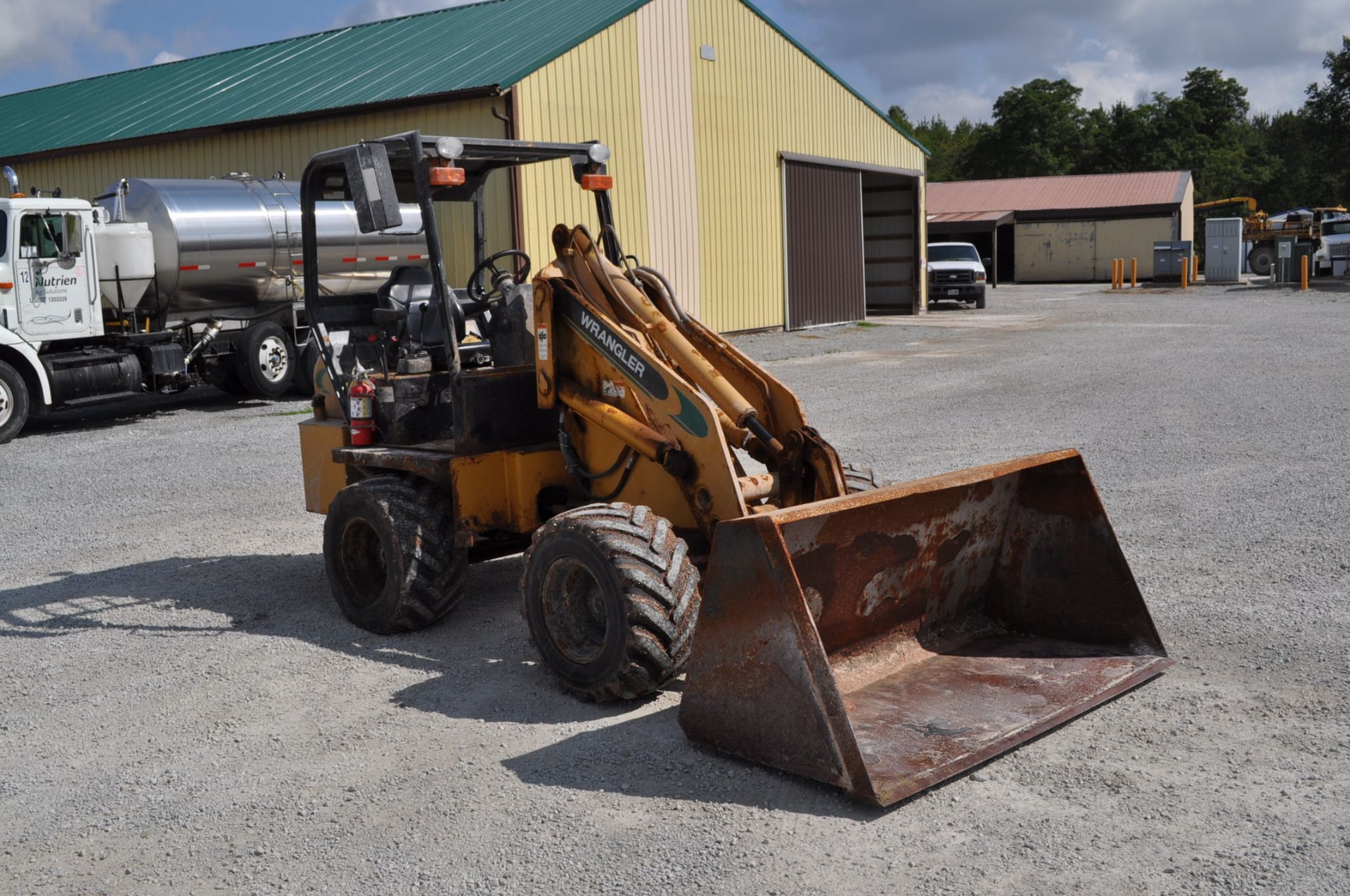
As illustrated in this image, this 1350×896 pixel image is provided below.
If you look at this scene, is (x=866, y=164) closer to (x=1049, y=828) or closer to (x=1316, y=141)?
(x=1049, y=828)

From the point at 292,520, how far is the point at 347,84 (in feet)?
45.4

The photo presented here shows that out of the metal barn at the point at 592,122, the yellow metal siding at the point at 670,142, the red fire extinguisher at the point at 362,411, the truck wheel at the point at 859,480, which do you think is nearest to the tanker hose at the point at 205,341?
the metal barn at the point at 592,122

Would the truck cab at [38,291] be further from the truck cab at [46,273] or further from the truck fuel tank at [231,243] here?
the truck fuel tank at [231,243]

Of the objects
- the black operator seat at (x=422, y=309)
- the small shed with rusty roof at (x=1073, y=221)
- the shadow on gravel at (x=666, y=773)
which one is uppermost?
the small shed with rusty roof at (x=1073, y=221)

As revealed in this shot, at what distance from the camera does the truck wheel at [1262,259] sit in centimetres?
4597

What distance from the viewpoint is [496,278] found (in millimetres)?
7285

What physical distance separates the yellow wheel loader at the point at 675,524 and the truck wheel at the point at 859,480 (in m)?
0.06

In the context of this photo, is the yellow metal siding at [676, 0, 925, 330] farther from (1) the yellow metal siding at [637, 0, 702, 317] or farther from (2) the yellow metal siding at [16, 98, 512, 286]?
(2) the yellow metal siding at [16, 98, 512, 286]

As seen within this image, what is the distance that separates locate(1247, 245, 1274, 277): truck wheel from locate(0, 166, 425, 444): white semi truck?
3666 centimetres

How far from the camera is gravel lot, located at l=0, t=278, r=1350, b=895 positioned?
4023 millimetres

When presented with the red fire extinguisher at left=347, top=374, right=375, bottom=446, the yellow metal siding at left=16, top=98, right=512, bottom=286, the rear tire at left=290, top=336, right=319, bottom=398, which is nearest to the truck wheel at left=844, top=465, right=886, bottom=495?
the red fire extinguisher at left=347, top=374, right=375, bottom=446

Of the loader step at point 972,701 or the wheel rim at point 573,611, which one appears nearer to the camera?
the loader step at point 972,701

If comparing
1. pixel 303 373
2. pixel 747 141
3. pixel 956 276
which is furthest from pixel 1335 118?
pixel 303 373

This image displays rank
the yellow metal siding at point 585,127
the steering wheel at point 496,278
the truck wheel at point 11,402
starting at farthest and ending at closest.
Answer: the yellow metal siding at point 585,127 → the truck wheel at point 11,402 → the steering wheel at point 496,278
